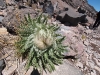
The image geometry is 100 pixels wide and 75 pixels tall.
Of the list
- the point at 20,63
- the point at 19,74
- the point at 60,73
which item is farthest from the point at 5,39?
the point at 60,73

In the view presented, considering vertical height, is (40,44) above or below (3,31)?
above

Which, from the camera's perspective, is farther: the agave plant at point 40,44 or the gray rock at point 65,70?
the gray rock at point 65,70

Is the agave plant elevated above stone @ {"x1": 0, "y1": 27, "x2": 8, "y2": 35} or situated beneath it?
elevated above

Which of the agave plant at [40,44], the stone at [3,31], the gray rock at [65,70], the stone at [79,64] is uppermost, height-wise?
the agave plant at [40,44]

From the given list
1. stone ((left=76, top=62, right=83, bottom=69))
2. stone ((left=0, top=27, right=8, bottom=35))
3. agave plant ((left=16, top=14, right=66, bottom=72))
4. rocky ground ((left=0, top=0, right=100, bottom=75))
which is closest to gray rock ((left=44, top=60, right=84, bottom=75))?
rocky ground ((left=0, top=0, right=100, bottom=75))

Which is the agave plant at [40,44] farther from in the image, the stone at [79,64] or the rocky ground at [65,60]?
the stone at [79,64]

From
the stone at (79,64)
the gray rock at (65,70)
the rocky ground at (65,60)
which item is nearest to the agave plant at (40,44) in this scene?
the rocky ground at (65,60)

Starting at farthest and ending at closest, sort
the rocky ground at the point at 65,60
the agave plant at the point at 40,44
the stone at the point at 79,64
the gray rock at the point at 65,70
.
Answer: the stone at the point at 79,64 → the gray rock at the point at 65,70 → the rocky ground at the point at 65,60 → the agave plant at the point at 40,44

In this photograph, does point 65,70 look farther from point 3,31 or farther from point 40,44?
point 40,44

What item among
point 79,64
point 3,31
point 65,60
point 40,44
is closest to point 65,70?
point 65,60

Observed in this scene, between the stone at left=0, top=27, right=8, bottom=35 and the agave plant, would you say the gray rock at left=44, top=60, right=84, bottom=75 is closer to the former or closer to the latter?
the agave plant

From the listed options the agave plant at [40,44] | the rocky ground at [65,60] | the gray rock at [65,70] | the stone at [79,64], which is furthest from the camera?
the stone at [79,64]
